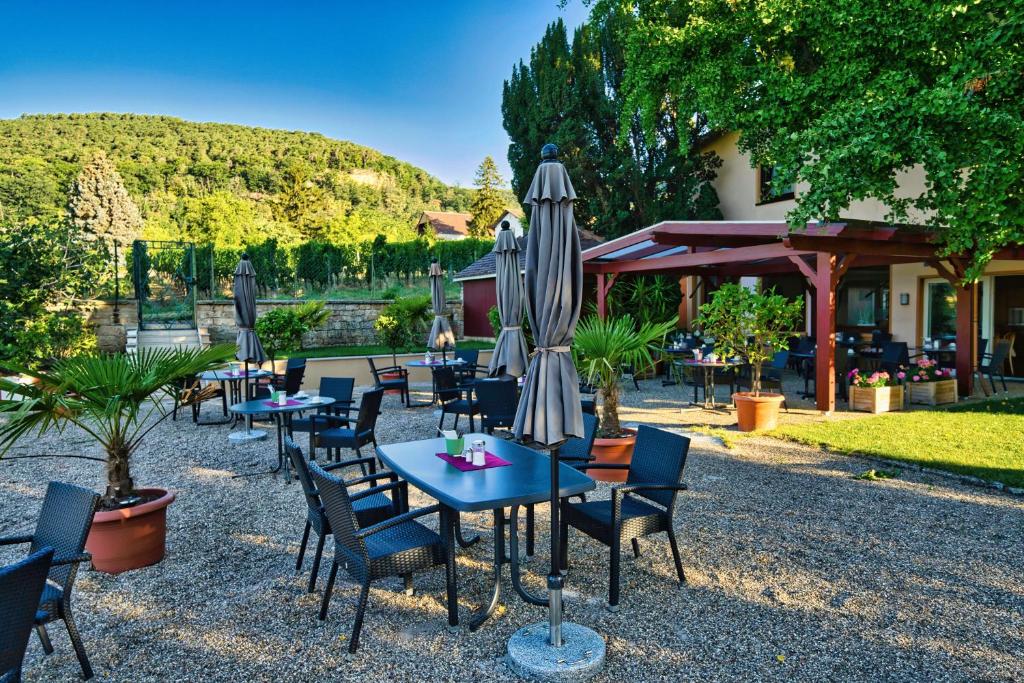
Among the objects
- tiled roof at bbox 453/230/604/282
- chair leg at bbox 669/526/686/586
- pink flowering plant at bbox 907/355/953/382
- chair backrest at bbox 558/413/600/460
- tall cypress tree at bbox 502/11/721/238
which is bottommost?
chair leg at bbox 669/526/686/586

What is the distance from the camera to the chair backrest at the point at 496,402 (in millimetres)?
6809

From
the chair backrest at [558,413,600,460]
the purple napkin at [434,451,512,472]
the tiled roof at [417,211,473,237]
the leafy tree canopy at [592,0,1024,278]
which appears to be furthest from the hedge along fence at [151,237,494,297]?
the tiled roof at [417,211,473,237]

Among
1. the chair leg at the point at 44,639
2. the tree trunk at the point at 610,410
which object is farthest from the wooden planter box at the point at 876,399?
the chair leg at the point at 44,639

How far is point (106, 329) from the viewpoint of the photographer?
15.8 metres

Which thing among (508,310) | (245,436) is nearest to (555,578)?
(508,310)

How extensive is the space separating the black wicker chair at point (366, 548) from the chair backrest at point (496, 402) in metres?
3.37

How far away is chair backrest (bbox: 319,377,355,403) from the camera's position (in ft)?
24.1

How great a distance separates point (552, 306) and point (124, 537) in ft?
10.2

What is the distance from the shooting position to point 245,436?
797cm

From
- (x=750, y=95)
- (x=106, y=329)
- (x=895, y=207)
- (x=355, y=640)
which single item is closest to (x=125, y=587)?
(x=355, y=640)

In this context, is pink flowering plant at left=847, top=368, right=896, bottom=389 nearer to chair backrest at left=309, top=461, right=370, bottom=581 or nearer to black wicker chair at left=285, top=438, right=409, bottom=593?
black wicker chair at left=285, top=438, right=409, bottom=593

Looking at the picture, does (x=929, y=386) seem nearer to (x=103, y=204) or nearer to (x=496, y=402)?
(x=496, y=402)

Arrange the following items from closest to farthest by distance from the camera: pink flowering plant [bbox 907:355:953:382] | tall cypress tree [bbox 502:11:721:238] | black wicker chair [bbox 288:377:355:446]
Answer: black wicker chair [bbox 288:377:355:446] < pink flowering plant [bbox 907:355:953:382] < tall cypress tree [bbox 502:11:721:238]

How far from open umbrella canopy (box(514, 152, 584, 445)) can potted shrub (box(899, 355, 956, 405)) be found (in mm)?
8786
